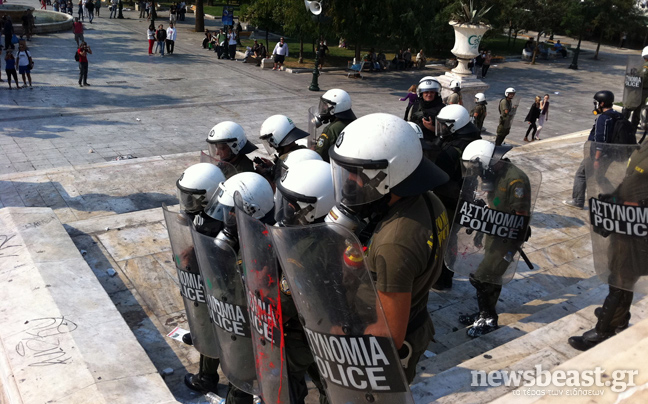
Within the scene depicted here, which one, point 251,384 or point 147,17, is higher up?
point 147,17

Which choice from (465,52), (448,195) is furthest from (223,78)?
(448,195)

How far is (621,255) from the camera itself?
4.36 metres

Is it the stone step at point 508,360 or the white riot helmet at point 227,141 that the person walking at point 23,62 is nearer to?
the white riot helmet at point 227,141

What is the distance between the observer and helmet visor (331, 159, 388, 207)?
8.87 ft

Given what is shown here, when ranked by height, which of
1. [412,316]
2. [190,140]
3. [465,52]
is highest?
[465,52]

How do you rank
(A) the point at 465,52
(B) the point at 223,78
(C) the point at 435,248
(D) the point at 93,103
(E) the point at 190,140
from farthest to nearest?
(B) the point at 223,78
(D) the point at 93,103
(A) the point at 465,52
(E) the point at 190,140
(C) the point at 435,248

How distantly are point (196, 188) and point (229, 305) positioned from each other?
100 centimetres

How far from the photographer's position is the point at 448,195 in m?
5.64

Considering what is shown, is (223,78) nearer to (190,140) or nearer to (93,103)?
(93,103)

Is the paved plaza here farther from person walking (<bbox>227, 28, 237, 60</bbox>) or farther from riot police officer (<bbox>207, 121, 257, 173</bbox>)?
riot police officer (<bbox>207, 121, 257, 173</bbox>)

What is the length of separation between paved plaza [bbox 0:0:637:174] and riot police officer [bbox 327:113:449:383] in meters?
9.68

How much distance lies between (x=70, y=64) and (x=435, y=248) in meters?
21.5

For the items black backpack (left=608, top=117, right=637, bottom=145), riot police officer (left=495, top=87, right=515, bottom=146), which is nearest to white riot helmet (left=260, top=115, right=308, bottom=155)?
black backpack (left=608, top=117, right=637, bottom=145)

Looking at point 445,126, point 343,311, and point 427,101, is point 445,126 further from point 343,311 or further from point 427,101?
point 343,311
